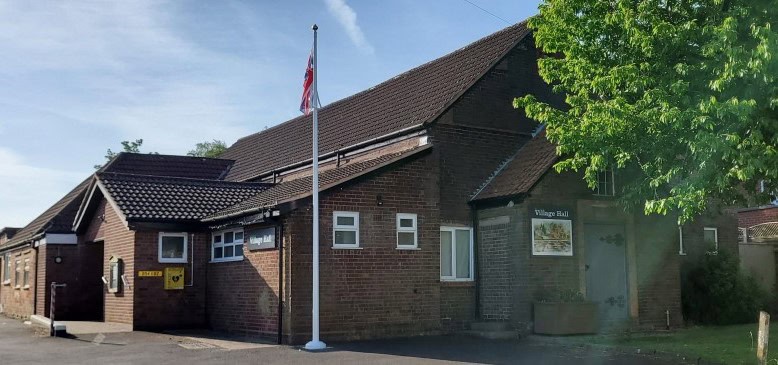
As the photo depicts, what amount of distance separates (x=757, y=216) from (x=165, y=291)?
71.1 feet

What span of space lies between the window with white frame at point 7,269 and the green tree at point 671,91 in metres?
27.1

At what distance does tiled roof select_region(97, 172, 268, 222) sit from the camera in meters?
20.7

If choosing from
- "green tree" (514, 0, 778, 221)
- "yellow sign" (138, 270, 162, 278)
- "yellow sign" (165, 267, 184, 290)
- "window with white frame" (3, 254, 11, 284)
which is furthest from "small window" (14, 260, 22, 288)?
"green tree" (514, 0, 778, 221)

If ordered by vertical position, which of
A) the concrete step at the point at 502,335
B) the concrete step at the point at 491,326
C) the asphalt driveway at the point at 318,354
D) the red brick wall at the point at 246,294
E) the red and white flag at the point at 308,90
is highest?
the red and white flag at the point at 308,90

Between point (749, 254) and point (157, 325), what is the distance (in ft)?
59.5

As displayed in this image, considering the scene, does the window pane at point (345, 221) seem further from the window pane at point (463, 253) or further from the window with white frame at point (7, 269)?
the window with white frame at point (7, 269)

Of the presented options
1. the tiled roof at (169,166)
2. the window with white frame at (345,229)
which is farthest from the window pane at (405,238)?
the tiled roof at (169,166)

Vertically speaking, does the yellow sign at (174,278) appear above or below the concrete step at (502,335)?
above

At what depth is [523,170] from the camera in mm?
19047

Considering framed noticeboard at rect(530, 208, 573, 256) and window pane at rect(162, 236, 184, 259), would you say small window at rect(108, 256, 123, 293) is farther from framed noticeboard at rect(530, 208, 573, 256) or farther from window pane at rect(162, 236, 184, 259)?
framed noticeboard at rect(530, 208, 573, 256)

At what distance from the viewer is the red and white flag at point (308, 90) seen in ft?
54.7

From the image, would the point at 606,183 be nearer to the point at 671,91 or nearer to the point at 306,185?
the point at 671,91

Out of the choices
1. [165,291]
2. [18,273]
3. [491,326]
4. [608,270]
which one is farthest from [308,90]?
[18,273]

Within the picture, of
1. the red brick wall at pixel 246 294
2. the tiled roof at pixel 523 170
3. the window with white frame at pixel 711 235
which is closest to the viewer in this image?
the red brick wall at pixel 246 294
